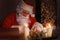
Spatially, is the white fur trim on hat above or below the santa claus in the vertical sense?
above

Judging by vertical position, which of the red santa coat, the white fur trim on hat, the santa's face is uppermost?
the white fur trim on hat

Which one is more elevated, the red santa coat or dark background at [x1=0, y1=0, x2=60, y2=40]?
dark background at [x1=0, y1=0, x2=60, y2=40]

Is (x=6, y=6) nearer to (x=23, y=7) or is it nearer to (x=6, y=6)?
(x=6, y=6)

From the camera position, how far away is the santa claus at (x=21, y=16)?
72cm

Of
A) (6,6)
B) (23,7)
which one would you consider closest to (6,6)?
(6,6)

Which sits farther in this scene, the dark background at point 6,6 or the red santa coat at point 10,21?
the dark background at point 6,6

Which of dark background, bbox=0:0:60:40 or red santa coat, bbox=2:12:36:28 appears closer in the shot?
red santa coat, bbox=2:12:36:28

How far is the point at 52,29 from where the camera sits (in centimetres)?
70

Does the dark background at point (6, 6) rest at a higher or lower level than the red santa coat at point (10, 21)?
higher

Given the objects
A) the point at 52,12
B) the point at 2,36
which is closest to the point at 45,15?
the point at 52,12

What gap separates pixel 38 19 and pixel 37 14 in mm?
23

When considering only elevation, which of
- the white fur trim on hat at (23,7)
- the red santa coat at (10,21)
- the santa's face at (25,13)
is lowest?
the red santa coat at (10,21)

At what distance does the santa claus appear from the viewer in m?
0.72

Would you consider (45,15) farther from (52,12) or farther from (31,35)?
(31,35)
